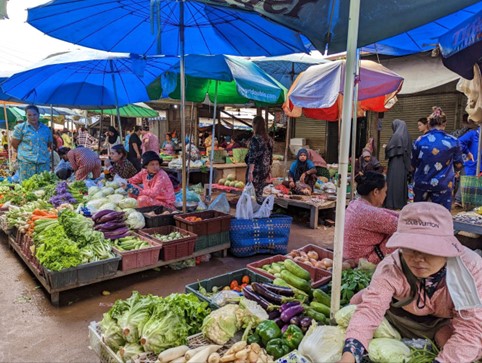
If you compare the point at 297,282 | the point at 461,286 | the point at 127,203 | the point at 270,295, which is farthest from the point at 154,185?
the point at 461,286

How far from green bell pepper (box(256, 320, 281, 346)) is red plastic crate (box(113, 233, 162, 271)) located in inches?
83.6

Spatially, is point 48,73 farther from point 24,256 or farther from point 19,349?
point 19,349

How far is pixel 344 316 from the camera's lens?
2094 millimetres

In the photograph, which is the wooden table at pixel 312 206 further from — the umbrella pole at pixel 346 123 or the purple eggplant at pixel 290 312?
the umbrella pole at pixel 346 123

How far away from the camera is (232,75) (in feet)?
15.8

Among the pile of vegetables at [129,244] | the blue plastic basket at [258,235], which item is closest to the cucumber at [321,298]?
the pile of vegetables at [129,244]

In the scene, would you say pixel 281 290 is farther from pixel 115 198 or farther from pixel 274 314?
pixel 115 198

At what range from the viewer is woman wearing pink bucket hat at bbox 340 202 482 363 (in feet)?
5.44

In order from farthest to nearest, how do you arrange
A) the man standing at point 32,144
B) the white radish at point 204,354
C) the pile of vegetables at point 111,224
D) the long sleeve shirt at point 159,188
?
the man standing at point 32,144 → the long sleeve shirt at point 159,188 → the pile of vegetables at point 111,224 → the white radish at point 204,354

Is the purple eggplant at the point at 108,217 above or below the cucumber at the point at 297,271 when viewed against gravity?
above

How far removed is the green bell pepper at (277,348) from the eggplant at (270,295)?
21.1 inches

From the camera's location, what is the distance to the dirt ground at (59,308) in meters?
2.86

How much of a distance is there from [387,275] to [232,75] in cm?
361

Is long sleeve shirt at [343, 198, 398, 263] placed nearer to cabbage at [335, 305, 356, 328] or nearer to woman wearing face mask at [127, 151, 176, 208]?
cabbage at [335, 305, 356, 328]
